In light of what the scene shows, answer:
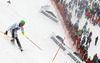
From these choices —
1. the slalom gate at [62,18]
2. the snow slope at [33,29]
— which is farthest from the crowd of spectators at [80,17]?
the snow slope at [33,29]

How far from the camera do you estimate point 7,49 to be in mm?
5633

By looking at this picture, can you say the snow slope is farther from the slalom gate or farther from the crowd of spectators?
the crowd of spectators

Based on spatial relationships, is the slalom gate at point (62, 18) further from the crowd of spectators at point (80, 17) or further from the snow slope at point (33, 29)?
the snow slope at point (33, 29)

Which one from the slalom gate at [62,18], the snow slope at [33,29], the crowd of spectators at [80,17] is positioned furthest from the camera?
the slalom gate at [62,18]

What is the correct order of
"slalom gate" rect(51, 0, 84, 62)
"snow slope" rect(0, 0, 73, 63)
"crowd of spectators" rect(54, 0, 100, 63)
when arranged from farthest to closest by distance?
"slalom gate" rect(51, 0, 84, 62), "crowd of spectators" rect(54, 0, 100, 63), "snow slope" rect(0, 0, 73, 63)

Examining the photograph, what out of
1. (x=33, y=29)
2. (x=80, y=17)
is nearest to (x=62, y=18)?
(x=80, y=17)

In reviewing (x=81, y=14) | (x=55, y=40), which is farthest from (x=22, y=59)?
(x=81, y=14)

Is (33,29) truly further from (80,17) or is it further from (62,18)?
(80,17)

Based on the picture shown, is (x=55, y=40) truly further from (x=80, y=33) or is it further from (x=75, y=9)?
(x=75, y=9)

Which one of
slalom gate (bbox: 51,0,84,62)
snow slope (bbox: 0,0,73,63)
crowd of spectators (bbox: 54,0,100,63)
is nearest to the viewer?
snow slope (bbox: 0,0,73,63)

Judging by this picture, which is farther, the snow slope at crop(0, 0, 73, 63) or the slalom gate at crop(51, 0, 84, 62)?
the slalom gate at crop(51, 0, 84, 62)

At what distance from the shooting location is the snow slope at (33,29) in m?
7.29

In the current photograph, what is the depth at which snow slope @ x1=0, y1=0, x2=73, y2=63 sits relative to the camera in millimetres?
7294

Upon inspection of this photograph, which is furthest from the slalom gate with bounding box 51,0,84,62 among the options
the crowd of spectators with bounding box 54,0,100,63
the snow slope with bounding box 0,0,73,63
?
the snow slope with bounding box 0,0,73,63
